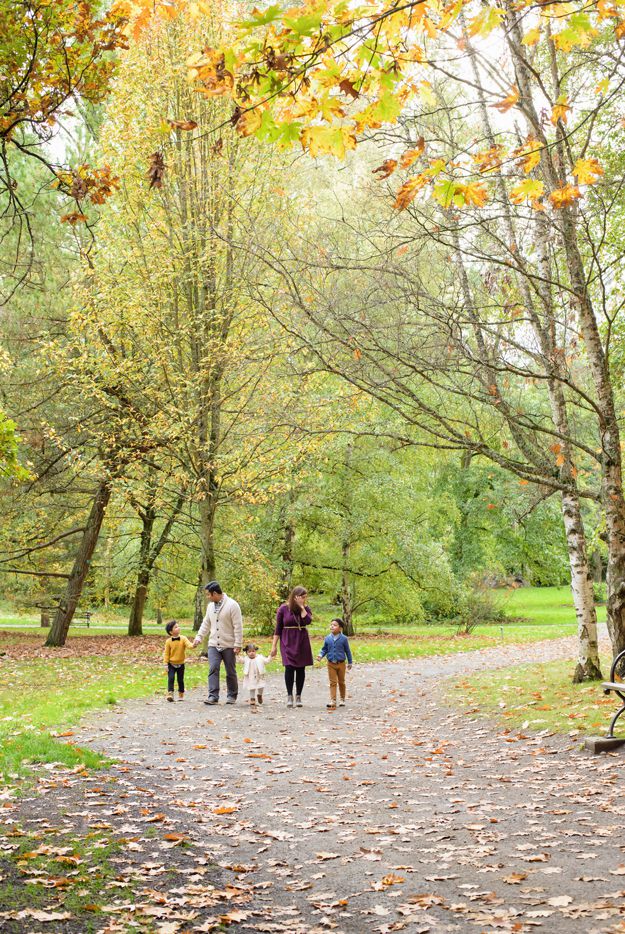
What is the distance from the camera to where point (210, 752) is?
9.24 meters

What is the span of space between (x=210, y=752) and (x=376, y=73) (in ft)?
23.4

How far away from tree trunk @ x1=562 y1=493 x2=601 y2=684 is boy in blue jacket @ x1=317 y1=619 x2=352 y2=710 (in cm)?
336

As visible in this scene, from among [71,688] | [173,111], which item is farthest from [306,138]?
[173,111]

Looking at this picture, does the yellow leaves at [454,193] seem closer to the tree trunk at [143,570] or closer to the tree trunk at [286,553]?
the tree trunk at [143,570]

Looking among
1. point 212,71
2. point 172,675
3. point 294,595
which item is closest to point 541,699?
point 294,595

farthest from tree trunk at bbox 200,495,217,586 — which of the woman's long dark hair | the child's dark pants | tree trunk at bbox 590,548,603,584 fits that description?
tree trunk at bbox 590,548,603,584

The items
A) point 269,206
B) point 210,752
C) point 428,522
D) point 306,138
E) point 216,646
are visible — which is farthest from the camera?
point 428,522

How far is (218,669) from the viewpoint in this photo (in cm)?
1320

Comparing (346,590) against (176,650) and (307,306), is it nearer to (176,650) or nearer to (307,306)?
(176,650)

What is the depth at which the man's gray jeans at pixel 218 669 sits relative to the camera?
13.1 metres

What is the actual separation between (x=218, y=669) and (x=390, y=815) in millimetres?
6902

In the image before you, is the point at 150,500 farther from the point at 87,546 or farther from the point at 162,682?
the point at 162,682

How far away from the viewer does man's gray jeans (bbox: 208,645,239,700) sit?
13078 mm

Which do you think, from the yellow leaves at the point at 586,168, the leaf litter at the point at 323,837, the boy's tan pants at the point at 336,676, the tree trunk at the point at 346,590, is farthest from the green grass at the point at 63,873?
the tree trunk at the point at 346,590
